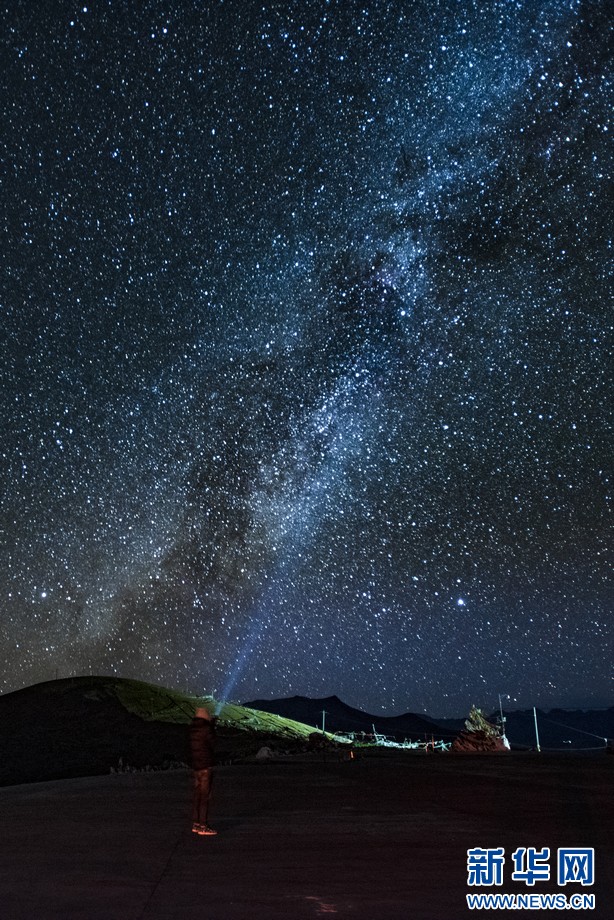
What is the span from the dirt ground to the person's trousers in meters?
0.29

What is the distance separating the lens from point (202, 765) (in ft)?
25.3

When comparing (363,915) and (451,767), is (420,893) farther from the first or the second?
(451,767)

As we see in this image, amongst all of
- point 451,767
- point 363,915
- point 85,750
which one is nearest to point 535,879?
point 363,915

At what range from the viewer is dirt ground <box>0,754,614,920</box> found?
16.7 feet

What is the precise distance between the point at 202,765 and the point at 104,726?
191 feet

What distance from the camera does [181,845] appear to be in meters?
7.15

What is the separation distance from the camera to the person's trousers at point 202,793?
302 inches
